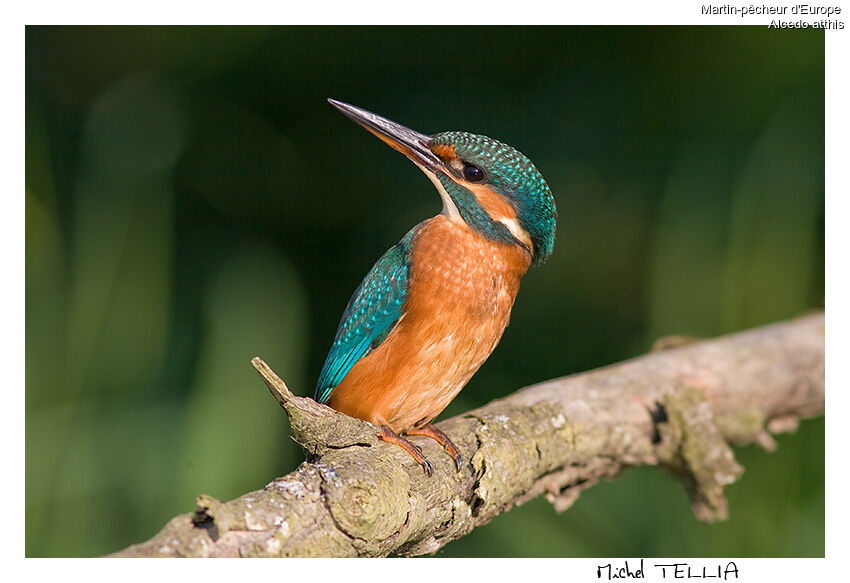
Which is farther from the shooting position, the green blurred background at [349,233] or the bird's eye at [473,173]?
the green blurred background at [349,233]

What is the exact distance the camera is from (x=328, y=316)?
311 cm

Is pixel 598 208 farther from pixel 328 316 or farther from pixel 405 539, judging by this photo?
Answer: pixel 405 539

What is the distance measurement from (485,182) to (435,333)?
428 mm

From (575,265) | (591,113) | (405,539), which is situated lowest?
(405,539)

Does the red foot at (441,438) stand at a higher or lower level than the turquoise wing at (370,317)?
lower

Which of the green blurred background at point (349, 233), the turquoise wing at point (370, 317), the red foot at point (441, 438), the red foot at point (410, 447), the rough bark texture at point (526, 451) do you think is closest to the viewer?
the rough bark texture at point (526, 451)

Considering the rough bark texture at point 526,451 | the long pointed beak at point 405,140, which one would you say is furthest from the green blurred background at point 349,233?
the long pointed beak at point 405,140

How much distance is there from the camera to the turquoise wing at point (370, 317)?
201cm

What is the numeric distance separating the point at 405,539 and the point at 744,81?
2804mm

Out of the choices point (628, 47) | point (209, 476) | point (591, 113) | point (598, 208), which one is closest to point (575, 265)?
point (598, 208)

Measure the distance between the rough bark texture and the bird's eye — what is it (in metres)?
0.66

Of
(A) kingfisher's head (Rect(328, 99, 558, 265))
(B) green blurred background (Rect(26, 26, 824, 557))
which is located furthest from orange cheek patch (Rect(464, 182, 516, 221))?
(B) green blurred background (Rect(26, 26, 824, 557))

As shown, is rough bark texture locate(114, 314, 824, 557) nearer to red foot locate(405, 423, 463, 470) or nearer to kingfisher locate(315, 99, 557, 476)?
red foot locate(405, 423, 463, 470)

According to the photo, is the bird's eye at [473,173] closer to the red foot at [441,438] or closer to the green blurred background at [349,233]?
the red foot at [441,438]
